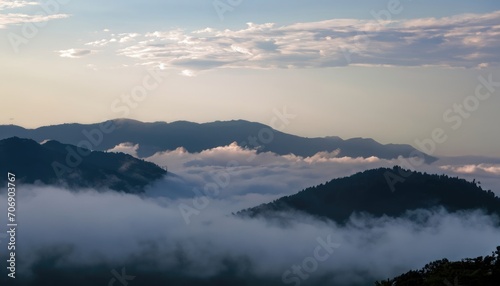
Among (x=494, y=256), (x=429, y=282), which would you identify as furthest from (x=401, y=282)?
(x=494, y=256)

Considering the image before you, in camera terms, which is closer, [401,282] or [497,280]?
[497,280]

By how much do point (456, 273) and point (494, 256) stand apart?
870cm

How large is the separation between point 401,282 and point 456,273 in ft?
42.7

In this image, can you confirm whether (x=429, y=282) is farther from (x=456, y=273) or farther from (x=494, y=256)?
(x=494, y=256)

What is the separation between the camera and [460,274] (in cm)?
12156

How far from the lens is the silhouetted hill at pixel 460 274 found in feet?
393

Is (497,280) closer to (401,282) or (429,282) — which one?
(429,282)

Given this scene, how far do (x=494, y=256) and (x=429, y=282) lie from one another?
12.7m

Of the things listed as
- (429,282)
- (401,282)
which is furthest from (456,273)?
(401,282)

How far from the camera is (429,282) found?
409 feet

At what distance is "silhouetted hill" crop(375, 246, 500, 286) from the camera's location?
120 meters

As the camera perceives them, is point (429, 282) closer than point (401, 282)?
Yes

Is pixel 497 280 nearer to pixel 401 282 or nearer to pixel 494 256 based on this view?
pixel 494 256

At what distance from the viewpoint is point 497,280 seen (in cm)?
11906
